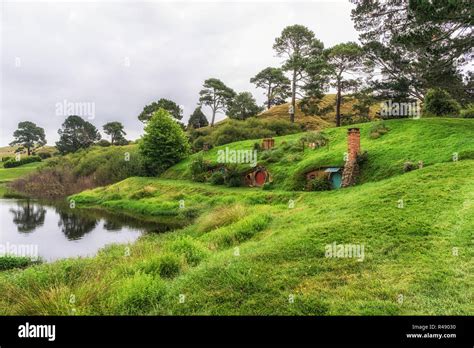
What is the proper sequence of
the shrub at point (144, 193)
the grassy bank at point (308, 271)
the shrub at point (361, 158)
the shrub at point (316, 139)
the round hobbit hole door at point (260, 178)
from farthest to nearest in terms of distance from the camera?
the shrub at point (144, 193) → the shrub at point (316, 139) → the round hobbit hole door at point (260, 178) → the shrub at point (361, 158) → the grassy bank at point (308, 271)

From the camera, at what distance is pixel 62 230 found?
25.6 metres

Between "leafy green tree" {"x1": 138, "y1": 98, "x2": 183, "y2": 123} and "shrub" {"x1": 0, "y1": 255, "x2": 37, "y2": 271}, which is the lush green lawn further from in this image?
"shrub" {"x1": 0, "y1": 255, "x2": 37, "y2": 271}

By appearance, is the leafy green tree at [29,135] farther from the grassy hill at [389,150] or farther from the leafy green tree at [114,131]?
the grassy hill at [389,150]

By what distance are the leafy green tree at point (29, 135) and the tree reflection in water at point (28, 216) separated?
6002 centimetres

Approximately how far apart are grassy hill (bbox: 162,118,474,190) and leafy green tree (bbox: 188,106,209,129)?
38672 mm

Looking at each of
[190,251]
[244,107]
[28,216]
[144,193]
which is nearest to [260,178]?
[144,193]

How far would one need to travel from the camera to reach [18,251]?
59.6 ft

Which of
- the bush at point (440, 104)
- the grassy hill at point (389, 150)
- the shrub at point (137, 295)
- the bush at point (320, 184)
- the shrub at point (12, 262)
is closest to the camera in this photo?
the shrub at point (137, 295)

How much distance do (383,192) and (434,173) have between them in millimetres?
3975

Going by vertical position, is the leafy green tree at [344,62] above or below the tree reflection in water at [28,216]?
above

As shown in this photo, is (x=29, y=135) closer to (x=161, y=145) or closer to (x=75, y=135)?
(x=75, y=135)

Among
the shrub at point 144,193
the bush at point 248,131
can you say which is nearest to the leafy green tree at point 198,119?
the bush at point 248,131

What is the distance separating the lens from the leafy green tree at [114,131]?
8287 centimetres
